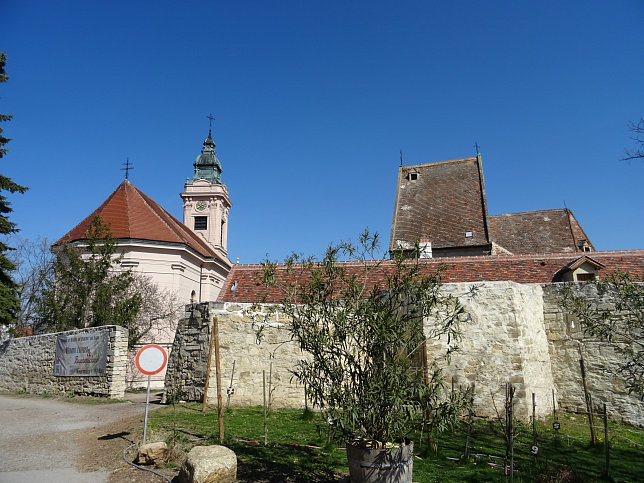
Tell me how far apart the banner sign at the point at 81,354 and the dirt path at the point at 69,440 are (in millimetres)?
1488

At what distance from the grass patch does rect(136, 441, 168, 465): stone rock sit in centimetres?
35

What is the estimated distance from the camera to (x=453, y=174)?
2647 centimetres

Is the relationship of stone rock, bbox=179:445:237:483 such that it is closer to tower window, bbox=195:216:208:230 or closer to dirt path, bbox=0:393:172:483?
dirt path, bbox=0:393:172:483

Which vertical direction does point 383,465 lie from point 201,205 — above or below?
below

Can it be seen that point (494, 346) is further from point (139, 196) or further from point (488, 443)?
point (139, 196)

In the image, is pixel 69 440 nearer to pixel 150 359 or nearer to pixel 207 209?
pixel 150 359

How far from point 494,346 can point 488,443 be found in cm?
290

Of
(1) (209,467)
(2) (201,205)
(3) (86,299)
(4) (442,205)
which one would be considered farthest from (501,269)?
(2) (201,205)

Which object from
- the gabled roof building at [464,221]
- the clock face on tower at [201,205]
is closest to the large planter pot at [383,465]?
the gabled roof building at [464,221]

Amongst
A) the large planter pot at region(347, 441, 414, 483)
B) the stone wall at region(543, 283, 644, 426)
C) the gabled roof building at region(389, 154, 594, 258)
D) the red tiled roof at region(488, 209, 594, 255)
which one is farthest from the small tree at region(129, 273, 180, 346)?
the large planter pot at region(347, 441, 414, 483)

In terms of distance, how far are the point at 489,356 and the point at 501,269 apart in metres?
4.94

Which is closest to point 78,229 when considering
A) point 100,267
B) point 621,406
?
point 100,267

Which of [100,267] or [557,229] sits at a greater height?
[557,229]

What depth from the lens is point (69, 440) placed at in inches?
330
